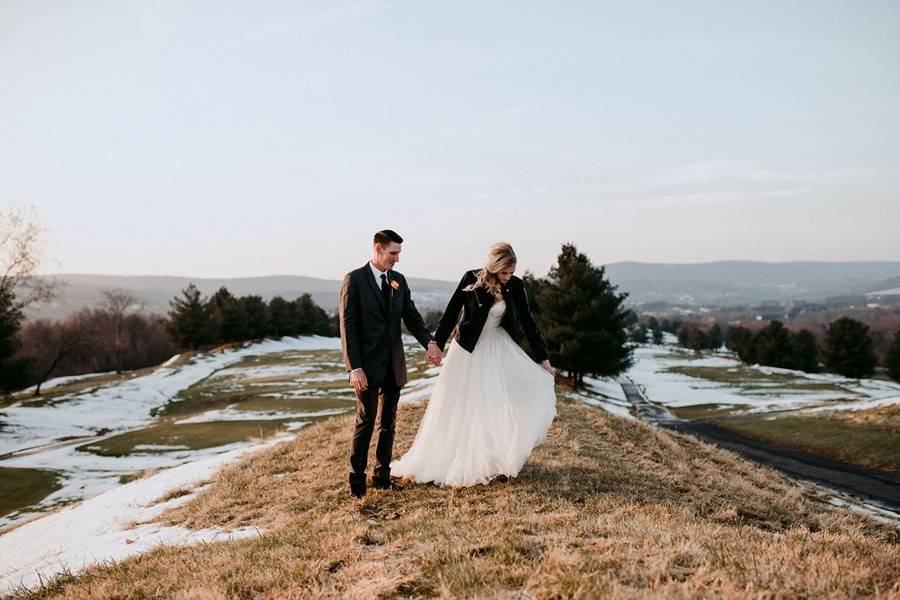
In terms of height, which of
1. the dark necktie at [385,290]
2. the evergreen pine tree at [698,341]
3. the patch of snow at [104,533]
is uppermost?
the dark necktie at [385,290]

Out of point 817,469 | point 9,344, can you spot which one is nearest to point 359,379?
point 817,469

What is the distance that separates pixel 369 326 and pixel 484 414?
198cm

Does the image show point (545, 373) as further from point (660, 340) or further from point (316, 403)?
point (660, 340)

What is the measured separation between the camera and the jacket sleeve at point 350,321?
6633 millimetres

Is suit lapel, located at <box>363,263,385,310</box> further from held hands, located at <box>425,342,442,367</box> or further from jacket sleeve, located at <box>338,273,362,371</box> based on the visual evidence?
held hands, located at <box>425,342,442,367</box>

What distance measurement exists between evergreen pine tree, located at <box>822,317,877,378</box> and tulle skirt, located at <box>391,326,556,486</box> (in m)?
70.6

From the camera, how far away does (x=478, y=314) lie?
695 cm

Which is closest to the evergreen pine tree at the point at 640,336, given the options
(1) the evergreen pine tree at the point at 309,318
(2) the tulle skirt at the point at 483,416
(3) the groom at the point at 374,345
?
(1) the evergreen pine tree at the point at 309,318

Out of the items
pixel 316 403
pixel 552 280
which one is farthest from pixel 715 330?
pixel 316 403

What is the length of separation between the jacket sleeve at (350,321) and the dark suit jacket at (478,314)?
1.13 meters

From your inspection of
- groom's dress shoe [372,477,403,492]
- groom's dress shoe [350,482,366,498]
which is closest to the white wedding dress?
groom's dress shoe [372,477,403,492]

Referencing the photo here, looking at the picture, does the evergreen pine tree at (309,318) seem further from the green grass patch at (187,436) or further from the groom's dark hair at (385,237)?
the groom's dark hair at (385,237)

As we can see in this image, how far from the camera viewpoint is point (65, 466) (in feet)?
75.2

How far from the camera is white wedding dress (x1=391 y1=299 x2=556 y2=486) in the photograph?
6801mm
